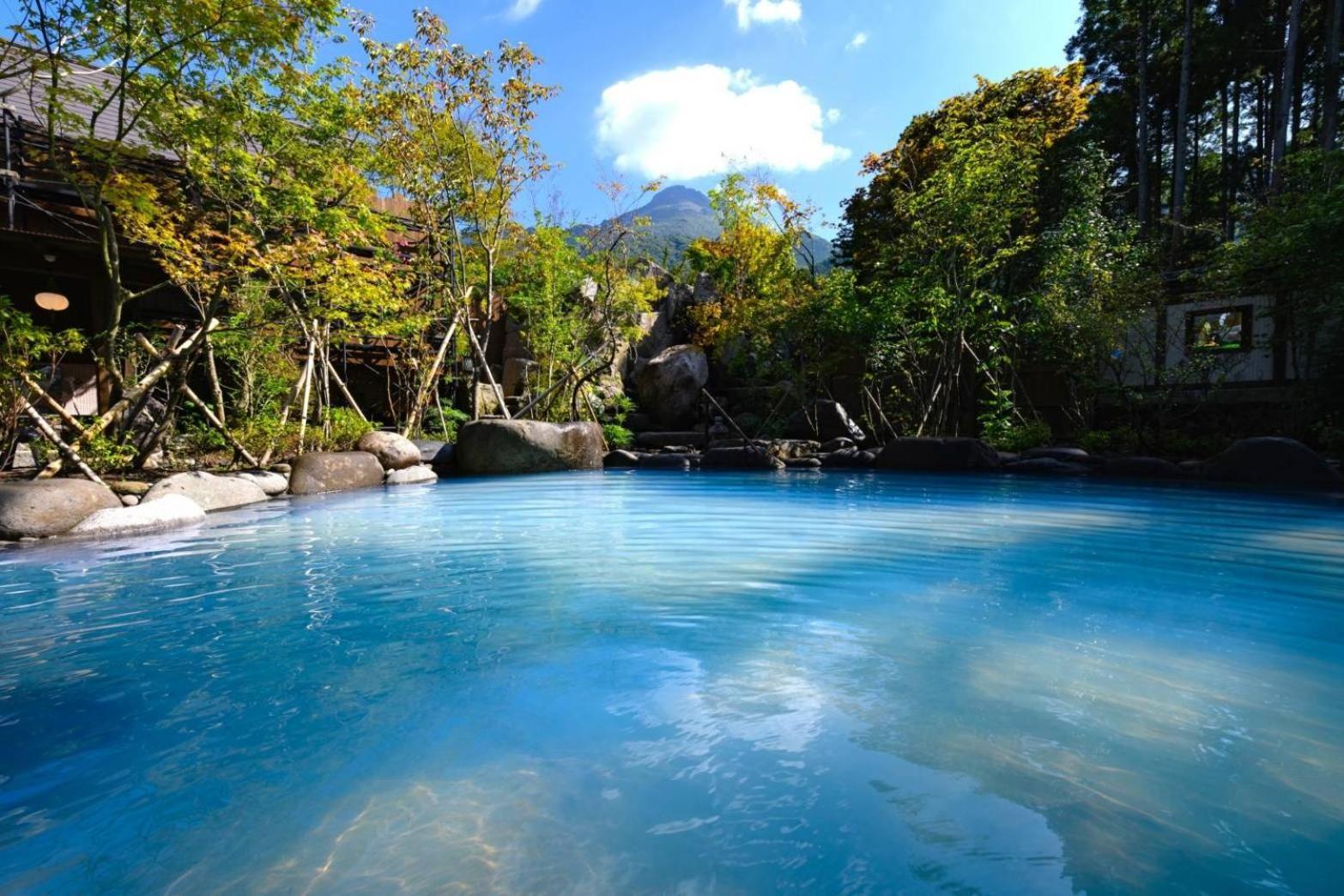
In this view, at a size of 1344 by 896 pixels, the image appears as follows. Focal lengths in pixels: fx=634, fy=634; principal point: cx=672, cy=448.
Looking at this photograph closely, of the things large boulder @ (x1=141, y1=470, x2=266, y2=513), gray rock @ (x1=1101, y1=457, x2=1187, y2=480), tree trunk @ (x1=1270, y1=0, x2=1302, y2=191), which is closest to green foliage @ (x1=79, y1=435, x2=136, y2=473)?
large boulder @ (x1=141, y1=470, x2=266, y2=513)

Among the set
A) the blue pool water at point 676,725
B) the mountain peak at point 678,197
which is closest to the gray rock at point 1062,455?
the blue pool water at point 676,725

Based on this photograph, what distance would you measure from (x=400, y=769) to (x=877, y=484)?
26.5 ft

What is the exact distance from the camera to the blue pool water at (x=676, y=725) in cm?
125

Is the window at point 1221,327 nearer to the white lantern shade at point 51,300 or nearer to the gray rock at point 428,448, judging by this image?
the gray rock at point 428,448

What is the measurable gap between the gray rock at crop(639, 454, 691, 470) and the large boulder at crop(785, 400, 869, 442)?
10.4 feet

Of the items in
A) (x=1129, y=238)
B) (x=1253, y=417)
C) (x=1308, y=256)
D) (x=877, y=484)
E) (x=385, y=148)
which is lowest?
(x=877, y=484)

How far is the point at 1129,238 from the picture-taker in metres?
12.4

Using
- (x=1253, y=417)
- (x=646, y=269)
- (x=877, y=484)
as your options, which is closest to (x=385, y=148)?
(x=646, y=269)

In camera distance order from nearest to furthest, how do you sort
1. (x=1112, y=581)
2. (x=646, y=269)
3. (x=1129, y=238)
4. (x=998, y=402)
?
(x=1112, y=581), (x=998, y=402), (x=1129, y=238), (x=646, y=269)

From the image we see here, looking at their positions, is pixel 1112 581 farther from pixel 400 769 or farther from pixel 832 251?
pixel 832 251

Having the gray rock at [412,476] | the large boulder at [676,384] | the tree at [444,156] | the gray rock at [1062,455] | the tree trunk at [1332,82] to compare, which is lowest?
the gray rock at [412,476]

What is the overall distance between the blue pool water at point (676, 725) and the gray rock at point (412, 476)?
16.8 feet

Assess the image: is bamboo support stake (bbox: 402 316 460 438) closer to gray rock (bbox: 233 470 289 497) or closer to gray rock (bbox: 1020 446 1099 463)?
gray rock (bbox: 233 470 289 497)

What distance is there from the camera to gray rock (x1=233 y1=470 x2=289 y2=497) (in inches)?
287
